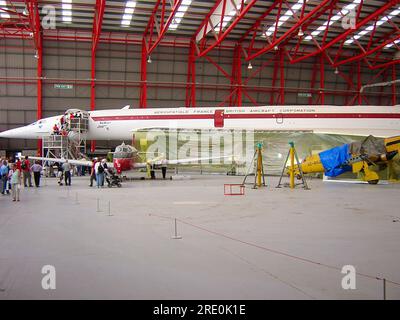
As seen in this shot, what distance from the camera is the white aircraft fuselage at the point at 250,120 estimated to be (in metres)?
29.4

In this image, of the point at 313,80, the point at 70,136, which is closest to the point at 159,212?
the point at 70,136

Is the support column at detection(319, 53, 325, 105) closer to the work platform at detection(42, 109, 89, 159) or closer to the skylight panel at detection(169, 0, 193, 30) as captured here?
the skylight panel at detection(169, 0, 193, 30)

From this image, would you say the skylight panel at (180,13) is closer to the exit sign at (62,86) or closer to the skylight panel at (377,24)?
the exit sign at (62,86)

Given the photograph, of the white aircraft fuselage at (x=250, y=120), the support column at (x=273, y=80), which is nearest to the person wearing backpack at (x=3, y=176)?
the white aircraft fuselage at (x=250, y=120)

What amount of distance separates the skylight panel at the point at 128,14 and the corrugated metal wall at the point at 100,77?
11.6 feet

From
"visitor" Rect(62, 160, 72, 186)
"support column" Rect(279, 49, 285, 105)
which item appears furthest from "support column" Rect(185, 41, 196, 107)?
"visitor" Rect(62, 160, 72, 186)

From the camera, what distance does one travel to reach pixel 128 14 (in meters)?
31.3

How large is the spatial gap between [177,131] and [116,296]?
24.4 metres

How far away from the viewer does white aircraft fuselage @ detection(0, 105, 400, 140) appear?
96.4ft

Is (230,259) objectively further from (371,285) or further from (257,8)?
(257,8)

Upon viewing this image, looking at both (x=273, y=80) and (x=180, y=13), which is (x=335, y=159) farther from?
(x=273, y=80)

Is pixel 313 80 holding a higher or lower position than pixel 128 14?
lower

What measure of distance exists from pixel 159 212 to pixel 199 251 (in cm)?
417

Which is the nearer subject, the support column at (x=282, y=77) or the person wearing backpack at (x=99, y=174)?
the person wearing backpack at (x=99, y=174)
